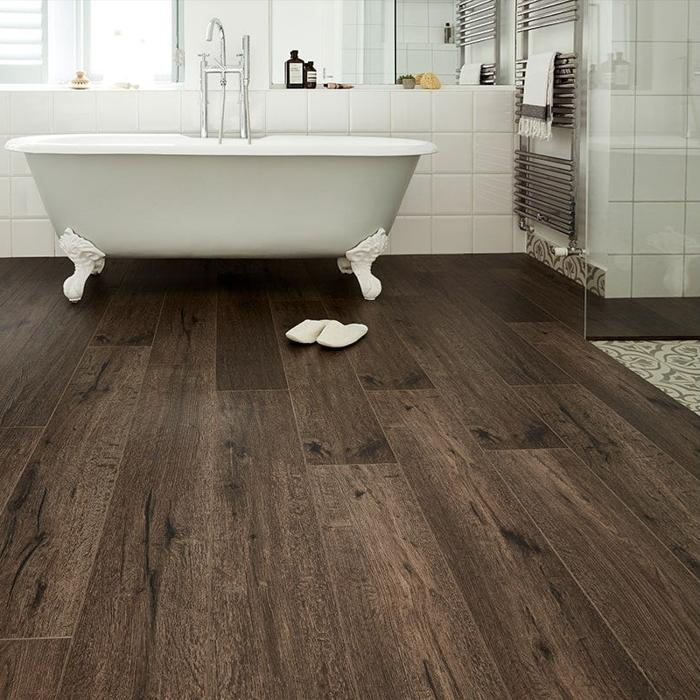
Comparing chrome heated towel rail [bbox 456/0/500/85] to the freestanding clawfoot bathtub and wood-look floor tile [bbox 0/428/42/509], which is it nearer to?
the freestanding clawfoot bathtub

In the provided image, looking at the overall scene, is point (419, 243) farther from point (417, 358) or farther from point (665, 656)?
point (665, 656)

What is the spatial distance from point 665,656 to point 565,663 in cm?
15

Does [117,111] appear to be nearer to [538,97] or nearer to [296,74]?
[296,74]

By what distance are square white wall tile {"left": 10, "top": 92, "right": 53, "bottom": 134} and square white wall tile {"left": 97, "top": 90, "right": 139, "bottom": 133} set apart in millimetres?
258

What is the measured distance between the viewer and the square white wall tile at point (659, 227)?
10.9ft

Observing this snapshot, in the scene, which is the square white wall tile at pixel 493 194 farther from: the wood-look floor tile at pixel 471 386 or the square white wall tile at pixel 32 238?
the square white wall tile at pixel 32 238

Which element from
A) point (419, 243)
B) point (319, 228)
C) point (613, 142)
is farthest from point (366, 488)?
point (419, 243)

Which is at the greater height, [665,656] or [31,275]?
[31,275]

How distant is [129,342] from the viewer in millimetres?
3617

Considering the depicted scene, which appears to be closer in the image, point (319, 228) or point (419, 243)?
point (319, 228)

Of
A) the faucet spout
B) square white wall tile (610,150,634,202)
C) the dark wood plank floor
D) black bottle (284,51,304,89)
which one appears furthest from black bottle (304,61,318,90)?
square white wall tile (610,150,634,202)

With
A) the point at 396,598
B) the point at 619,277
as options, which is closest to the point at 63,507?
the point at 396,598

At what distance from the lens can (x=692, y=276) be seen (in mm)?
3350

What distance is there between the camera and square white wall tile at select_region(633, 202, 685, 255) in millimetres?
3334
